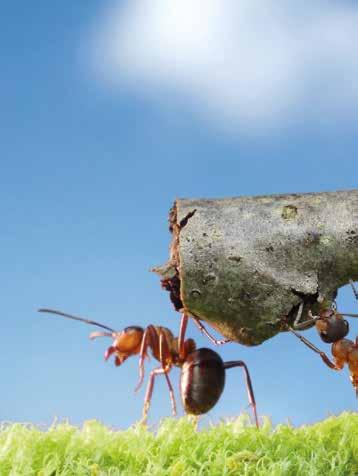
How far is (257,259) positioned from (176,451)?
1.76 metres

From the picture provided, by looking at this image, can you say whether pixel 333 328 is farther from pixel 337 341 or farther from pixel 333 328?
pixel 337 341

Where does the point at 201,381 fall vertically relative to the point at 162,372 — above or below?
below

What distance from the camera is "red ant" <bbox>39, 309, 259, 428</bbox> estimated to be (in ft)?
18.0

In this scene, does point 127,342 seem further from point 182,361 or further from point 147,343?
point 182,361

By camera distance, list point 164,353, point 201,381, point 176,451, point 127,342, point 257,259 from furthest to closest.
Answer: point 127,342 → point 164,353 → point 176,451 → point 201,381 → point 257,259

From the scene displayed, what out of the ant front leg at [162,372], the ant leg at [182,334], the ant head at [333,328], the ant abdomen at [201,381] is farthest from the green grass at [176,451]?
the ant head at [333,328]

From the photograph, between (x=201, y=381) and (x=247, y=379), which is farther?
(x=247, y=379)

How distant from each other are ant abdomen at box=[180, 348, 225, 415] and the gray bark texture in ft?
2.12

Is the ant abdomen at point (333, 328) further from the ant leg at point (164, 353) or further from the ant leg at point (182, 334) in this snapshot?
the ant leg at point (164, 353)

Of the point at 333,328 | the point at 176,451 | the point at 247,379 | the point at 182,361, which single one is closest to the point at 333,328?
the point at 333,328

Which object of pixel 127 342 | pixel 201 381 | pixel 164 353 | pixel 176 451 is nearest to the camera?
pixel 201 381

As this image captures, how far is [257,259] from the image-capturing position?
475 centimetres

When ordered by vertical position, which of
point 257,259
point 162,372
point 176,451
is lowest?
point 176,451

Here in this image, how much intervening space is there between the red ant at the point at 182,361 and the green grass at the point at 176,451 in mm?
233
